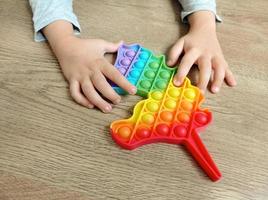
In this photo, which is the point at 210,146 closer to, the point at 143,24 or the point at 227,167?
the point at 227,167

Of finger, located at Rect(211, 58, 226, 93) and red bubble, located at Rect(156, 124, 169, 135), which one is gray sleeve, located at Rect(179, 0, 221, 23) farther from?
red bubble, located at Rect(156, 124, 169, 135)

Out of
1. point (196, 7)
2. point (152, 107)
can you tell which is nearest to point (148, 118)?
point (152, 107)

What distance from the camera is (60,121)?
0.51m

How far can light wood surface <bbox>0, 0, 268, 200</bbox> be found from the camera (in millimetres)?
463

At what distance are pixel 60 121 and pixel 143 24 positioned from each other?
0.74 ft

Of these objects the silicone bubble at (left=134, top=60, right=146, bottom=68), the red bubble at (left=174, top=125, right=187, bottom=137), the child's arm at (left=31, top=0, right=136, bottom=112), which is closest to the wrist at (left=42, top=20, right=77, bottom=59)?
the child's arm at (left=31, top=0, right=136, bottom=112)

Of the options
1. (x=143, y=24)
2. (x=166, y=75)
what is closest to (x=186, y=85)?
(x=166, y=75)

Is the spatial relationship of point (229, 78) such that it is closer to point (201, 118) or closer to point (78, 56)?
point (201, 118)

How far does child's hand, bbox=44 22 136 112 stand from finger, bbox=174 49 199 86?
7 centimetres

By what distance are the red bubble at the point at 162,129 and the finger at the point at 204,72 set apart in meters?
0.09

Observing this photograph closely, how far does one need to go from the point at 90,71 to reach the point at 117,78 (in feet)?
0.15

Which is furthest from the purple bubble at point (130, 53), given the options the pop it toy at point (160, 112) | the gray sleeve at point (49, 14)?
the gray sleeve at point (49, 14)

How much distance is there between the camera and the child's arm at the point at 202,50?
0.55 meters

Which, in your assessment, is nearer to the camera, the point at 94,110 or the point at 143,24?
the point at 94,110
